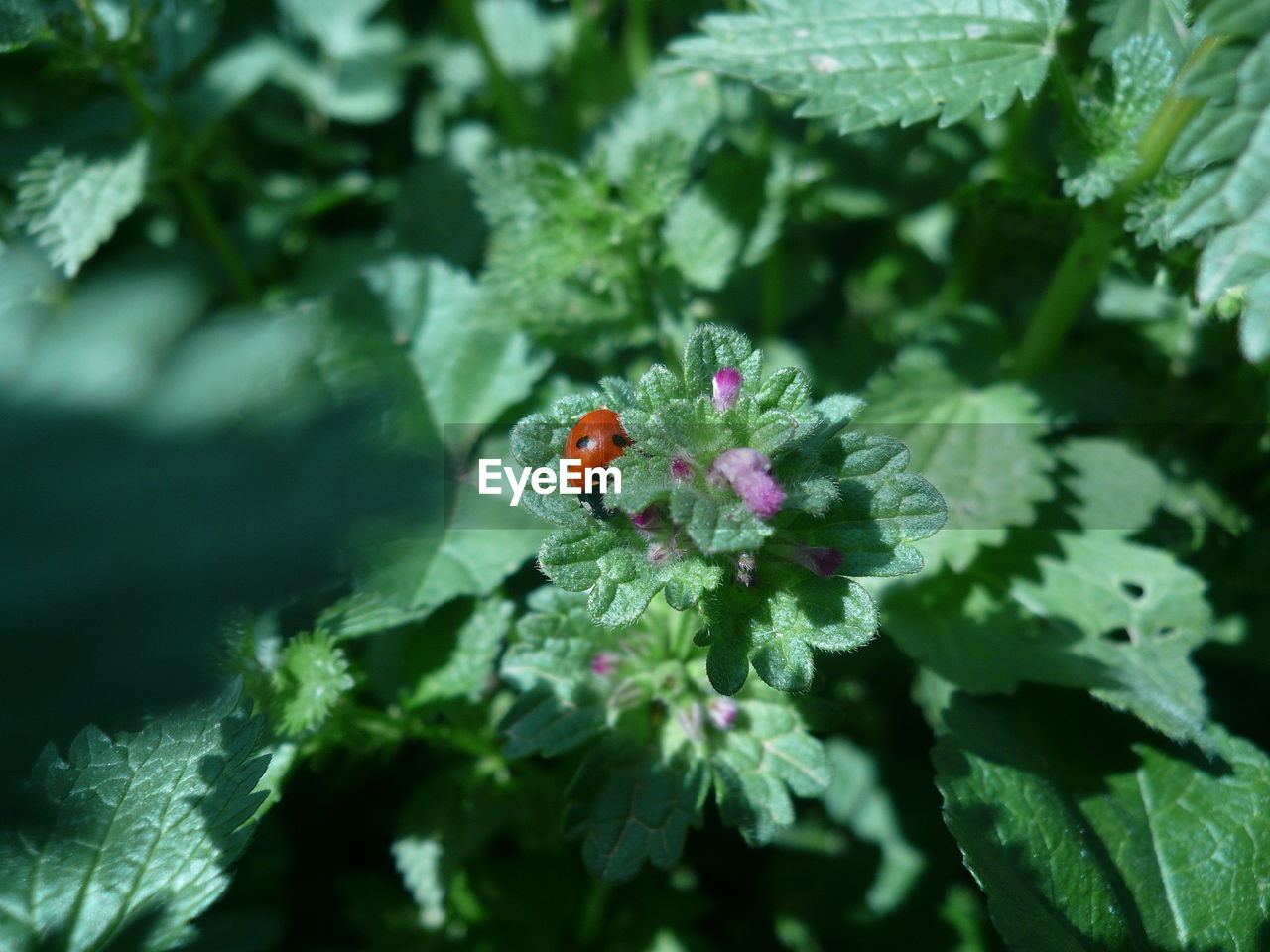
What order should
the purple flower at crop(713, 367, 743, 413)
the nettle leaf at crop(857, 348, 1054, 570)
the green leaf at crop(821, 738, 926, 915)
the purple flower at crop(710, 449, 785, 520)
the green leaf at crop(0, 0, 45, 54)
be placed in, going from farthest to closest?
1. the green leaf at crop(821, 738, 926, 915)
2. the nettle leaf at crop(857, 348, 1054, 570)
3. the green leaf at crop(0, 0, 45, 54)
4. the purple flower at crop(713, 367, 743, 413)
5. the purple flower at crop(710, 449, 785, 520)

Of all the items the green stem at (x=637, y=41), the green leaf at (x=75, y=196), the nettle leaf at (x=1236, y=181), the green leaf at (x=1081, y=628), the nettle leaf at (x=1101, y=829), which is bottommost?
the nettle leaf at (x=1101, y=829)

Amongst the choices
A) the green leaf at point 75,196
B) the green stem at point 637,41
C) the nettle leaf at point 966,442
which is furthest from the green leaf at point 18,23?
the nettle leaf at point 966,442

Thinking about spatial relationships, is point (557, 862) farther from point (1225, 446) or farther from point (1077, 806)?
point (1225, 446)

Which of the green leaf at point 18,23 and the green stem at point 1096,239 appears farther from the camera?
the green leaf at point 18,23

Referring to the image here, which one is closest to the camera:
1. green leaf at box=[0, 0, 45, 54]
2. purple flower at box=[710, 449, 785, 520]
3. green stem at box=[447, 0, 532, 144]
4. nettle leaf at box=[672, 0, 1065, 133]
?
purple flower at box=[710, 449, 785, 520]

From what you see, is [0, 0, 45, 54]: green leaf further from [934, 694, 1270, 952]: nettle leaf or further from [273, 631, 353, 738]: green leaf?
[934, 694, 1270, 952]: nettle leaf

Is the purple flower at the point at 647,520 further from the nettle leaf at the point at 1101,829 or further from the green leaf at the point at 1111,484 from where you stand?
the green leaf at the point at 1111,484

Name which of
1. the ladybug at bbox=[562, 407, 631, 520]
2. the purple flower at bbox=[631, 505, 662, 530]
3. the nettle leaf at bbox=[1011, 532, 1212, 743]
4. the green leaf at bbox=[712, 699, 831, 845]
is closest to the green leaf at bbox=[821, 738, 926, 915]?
the nettle leaf at bbox=[1011, 532, 1212, 743]
